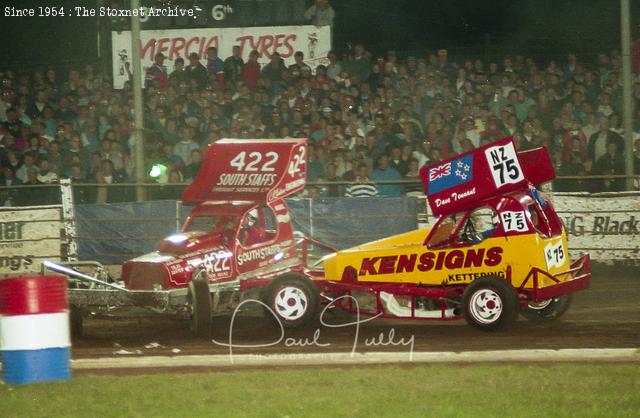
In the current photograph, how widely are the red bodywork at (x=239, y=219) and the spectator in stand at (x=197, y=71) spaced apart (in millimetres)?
8508

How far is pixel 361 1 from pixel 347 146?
5.61 m

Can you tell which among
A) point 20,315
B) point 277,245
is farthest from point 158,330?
point 20,315

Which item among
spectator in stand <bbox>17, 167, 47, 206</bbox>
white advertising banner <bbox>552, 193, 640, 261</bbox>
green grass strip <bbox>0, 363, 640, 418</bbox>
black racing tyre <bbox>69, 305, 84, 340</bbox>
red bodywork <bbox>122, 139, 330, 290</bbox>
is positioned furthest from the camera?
spectator in stand <bbox>17, 167, 47, 206</bbox>

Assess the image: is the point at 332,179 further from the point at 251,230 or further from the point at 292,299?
the point at 292,299

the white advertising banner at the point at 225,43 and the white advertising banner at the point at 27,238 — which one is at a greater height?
the white advertising banner at the point at 225,43

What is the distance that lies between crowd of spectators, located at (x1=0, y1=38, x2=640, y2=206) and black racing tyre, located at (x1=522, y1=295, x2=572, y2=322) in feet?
17.7

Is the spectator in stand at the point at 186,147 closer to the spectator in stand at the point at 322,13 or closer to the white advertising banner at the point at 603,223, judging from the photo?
the spectator in stand at the point at 322,13

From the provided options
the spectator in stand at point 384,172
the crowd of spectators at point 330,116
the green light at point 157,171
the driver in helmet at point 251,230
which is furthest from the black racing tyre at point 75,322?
the spectator in stand at point 384,172

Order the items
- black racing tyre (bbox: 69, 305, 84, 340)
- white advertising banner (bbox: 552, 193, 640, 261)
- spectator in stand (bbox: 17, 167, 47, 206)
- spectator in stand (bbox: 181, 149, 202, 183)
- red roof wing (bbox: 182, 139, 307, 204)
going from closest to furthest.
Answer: black racing tyre (bbox: 69, 305, 84, 340), red roof wing (bbox: 182, 139, 307, 204), white advertising banner (bbox: 552, 193, 640, 261), spectator in stand (bbox: 17, 167, 47, 206), spectator in stand (bbox: 181, 149, 202, 183)

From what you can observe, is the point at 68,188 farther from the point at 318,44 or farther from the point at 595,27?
the point at 595,27

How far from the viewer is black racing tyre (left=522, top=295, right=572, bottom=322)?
12.2m

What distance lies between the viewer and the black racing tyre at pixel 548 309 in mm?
12242

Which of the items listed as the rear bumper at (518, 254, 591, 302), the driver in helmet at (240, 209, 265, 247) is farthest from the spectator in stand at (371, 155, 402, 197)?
the rear bumper at (518, 254, 591, 302)

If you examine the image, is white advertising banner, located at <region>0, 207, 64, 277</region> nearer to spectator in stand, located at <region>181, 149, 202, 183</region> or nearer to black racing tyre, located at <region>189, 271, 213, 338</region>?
spectator in stand, located at <region>181, 149, 202, 183</region>
